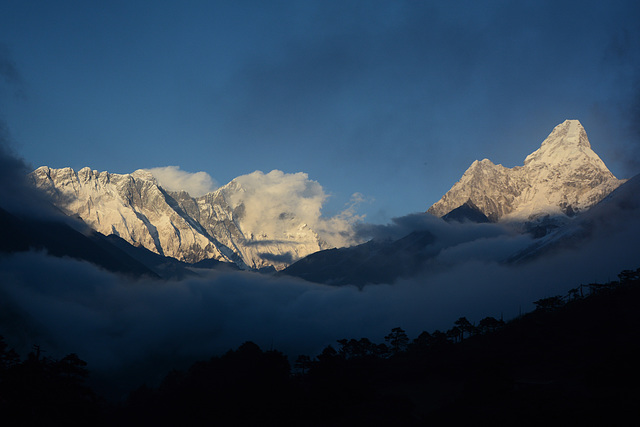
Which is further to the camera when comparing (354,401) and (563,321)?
(563,321)

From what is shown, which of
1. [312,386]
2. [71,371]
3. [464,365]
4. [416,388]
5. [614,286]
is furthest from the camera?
[614,286]

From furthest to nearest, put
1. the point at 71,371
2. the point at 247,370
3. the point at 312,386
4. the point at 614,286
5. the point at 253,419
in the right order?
the point at 614,286
the point at 247,370
the point at 312,386
the point at 253,419
the point at 71,371

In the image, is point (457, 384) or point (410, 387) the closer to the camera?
point (457, 384)

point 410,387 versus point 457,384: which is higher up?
point 410,387

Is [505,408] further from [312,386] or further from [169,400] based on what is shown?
[169,400]

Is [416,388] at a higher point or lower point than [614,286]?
lower

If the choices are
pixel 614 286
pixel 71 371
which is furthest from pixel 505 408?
pixel 614 286

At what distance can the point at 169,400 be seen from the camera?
10412 centimetres

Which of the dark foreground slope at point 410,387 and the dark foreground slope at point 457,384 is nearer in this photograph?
the dark foreground slope at point 410,387

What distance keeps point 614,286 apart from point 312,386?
455ft

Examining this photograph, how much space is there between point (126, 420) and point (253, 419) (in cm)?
3503

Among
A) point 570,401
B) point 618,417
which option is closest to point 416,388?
point 570,401

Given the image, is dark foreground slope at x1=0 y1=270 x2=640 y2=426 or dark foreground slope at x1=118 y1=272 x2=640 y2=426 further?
dark foreground slope at x1=118 y1=272 x2=640 y2=426

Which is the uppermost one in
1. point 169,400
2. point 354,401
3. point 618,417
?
point 169,400
